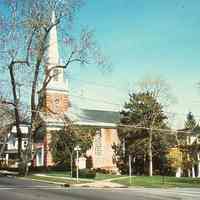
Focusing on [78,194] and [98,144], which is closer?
[78,194]

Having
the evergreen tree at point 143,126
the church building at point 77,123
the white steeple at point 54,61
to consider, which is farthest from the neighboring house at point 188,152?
the white steeple at point 54,61

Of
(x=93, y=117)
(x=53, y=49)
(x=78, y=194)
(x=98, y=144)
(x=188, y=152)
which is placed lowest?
(x=78, y=194)

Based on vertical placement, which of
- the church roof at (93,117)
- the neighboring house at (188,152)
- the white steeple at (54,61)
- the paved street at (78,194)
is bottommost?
the paved street at (78,194)

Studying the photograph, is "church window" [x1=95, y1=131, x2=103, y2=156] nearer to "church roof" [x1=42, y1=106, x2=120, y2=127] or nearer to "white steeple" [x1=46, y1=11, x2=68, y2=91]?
"church roof" [x1=42, y1=106, x2=120, y2=127]

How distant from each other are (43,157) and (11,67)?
79.9 feet

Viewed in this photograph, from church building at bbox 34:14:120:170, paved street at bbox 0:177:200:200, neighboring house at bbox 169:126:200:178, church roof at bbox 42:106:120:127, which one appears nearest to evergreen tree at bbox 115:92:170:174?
neighboring house at bbox 169:126:200:178

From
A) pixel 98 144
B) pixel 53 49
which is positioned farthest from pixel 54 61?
pixel 98 144

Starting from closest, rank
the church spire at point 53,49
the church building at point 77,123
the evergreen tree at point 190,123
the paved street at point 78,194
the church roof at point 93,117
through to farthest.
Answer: the paved street at point 78,194 → the church spire at point 53,49 → the church building at point 77,123 → the church roof at point 93,117 → the evergreen tree at point 190,123

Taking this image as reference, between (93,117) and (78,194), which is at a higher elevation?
(93,117)

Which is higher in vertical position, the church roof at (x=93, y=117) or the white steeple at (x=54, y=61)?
the white steeple at (x=54, y=61)

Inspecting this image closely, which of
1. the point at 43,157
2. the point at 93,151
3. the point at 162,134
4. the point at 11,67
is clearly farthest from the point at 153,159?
the point at 11,67

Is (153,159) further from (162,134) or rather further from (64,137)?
(64,137)

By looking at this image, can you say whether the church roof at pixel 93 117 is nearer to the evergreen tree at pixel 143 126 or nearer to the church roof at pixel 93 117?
the church roof at pixel 93 117

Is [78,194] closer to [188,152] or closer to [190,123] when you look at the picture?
[188,152]
